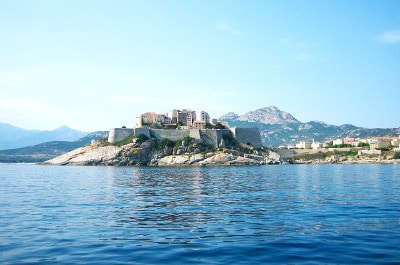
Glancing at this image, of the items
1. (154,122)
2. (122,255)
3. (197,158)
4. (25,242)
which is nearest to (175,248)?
(122,255)

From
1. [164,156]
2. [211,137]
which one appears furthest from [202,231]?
[211,137]

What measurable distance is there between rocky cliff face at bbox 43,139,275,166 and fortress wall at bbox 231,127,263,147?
1091 cm

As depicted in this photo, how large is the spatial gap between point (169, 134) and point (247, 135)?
86.8 feet

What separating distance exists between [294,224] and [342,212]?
4591 millimetres

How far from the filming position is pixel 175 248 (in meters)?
→ 12.7

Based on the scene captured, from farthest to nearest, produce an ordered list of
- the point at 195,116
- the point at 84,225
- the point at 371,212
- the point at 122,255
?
the point at 195,116 < the point at 371,212 < the point at 84,225 < the point at 122,255

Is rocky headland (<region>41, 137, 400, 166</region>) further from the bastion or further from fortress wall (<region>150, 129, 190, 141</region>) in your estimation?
fortress wall (<region>150, 129, 190, 141</region>)

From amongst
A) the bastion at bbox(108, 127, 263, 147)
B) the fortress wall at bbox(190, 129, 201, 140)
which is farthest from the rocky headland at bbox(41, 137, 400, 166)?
the bastion at bbox(108, 127, 263, 147)

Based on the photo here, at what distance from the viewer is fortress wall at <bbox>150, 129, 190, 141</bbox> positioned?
382 feet

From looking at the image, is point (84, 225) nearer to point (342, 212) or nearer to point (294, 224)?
point (294, 224)

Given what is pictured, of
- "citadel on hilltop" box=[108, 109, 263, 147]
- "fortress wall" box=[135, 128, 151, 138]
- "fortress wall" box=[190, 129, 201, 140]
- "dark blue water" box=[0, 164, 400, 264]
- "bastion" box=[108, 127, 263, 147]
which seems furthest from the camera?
"citadel on hilltop" box=[108, 109, 263, 147]

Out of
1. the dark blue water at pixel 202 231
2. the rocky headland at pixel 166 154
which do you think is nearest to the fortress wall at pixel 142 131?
the rocky headland at pixel 166 154

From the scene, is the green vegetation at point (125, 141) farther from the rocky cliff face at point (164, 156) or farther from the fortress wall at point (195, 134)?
the fortress wall at point (195, 134)

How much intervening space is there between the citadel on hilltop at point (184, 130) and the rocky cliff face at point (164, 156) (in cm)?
495
